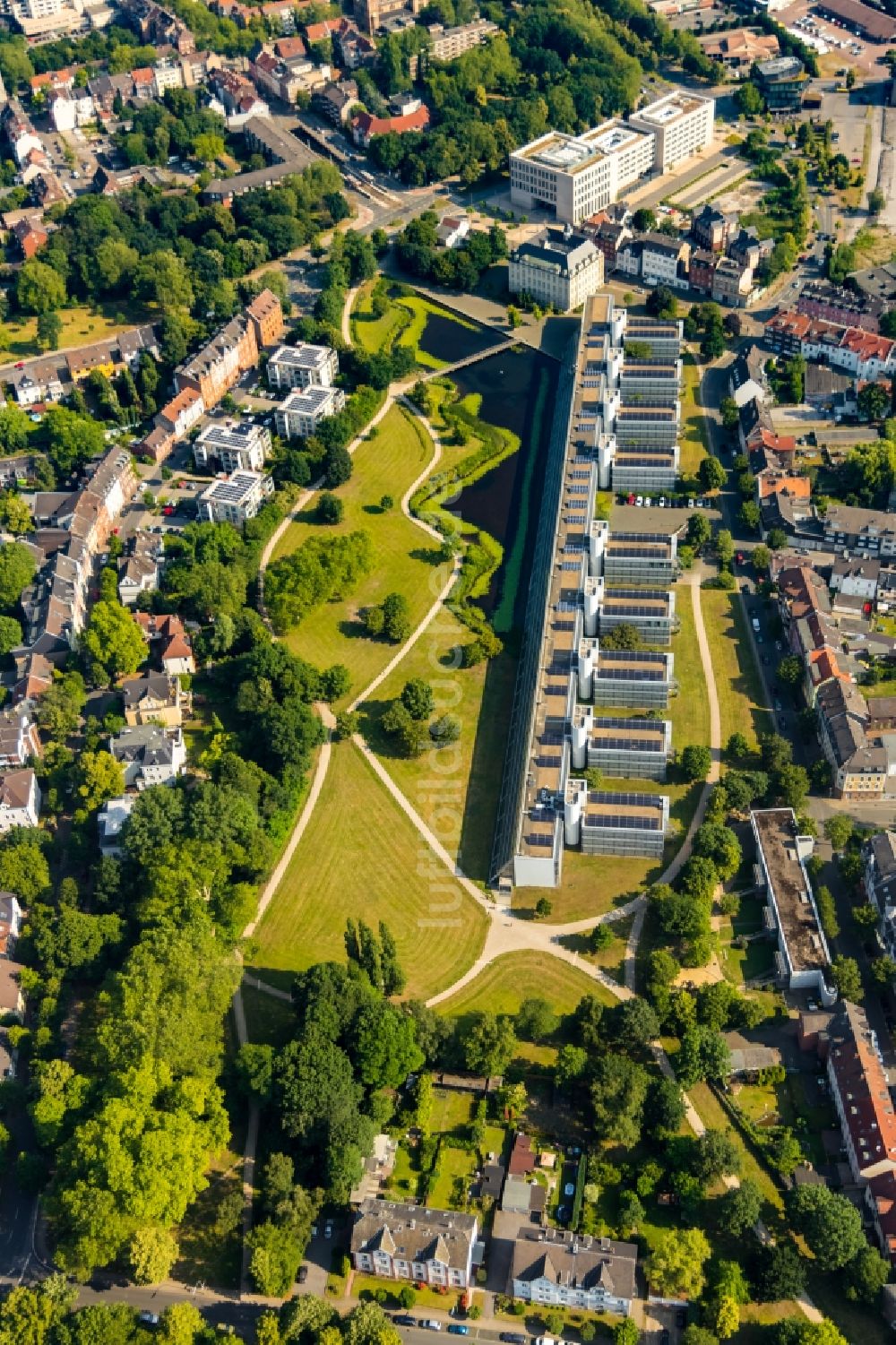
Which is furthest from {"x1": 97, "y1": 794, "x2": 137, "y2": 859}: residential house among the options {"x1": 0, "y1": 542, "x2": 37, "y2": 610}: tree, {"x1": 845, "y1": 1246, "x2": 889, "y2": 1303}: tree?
{"x1": 845, "y1": 1246, "x2": 889, "y2": 1303}: tree

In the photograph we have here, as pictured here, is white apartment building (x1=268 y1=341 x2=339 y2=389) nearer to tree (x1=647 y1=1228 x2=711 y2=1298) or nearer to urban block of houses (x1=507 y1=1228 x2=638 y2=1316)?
urban block of houses (x1=507 y1=1228 x2=638 y2=1316)

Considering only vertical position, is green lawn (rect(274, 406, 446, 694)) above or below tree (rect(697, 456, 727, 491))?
below

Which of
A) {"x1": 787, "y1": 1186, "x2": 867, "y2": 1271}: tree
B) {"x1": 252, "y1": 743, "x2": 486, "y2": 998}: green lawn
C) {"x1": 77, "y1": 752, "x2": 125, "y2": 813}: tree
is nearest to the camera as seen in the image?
{"x1": 787, "y1": 1186, "x2": 867, "y2": 1271}: tree

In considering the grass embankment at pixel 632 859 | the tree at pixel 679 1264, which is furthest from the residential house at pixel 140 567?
the tree at pixel 679 1264

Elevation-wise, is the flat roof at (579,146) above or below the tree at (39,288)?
above

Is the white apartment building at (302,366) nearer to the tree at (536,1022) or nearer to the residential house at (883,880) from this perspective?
the residential house at (883,880)
